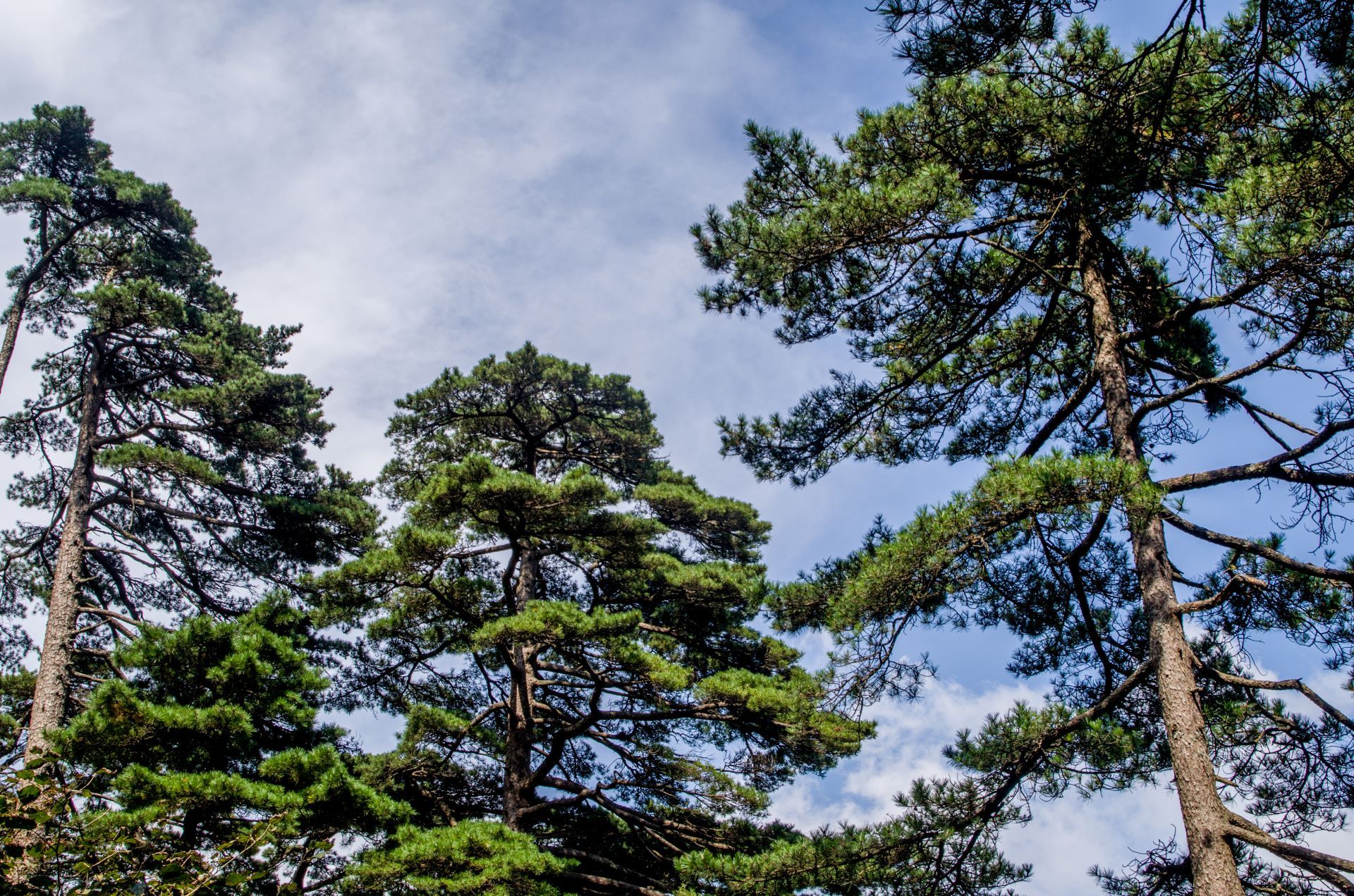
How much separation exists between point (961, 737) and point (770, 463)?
3.24 metres

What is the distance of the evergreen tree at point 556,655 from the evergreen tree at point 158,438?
194 centimetres

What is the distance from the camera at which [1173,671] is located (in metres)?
5.21

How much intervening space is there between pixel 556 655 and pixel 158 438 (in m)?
7.34

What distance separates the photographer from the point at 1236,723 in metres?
5.85

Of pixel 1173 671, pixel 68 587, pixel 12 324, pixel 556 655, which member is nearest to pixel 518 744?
pixel 556 655

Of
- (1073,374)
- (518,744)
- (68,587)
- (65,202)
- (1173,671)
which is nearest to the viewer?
(1173,671)

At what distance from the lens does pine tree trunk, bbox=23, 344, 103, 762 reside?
33.0 feet

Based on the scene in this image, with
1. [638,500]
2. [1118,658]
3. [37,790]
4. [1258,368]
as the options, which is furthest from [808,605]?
[638,500]

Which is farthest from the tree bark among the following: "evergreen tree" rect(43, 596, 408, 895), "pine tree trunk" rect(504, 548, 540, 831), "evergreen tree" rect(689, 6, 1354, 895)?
"evergreen tree" rect(689, 6, 1354, 895)

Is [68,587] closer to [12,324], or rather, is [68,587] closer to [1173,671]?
[12,324]

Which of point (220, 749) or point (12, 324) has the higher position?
point (12, 324)

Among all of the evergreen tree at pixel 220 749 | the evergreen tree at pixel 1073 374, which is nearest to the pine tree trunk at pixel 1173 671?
the evergreen tree at pixel 1073 374

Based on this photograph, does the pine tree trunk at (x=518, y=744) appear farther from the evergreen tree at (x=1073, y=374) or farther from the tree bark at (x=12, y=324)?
the tree bark at (x=12, y=324)

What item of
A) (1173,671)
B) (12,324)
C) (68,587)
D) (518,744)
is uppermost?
(12,324)
